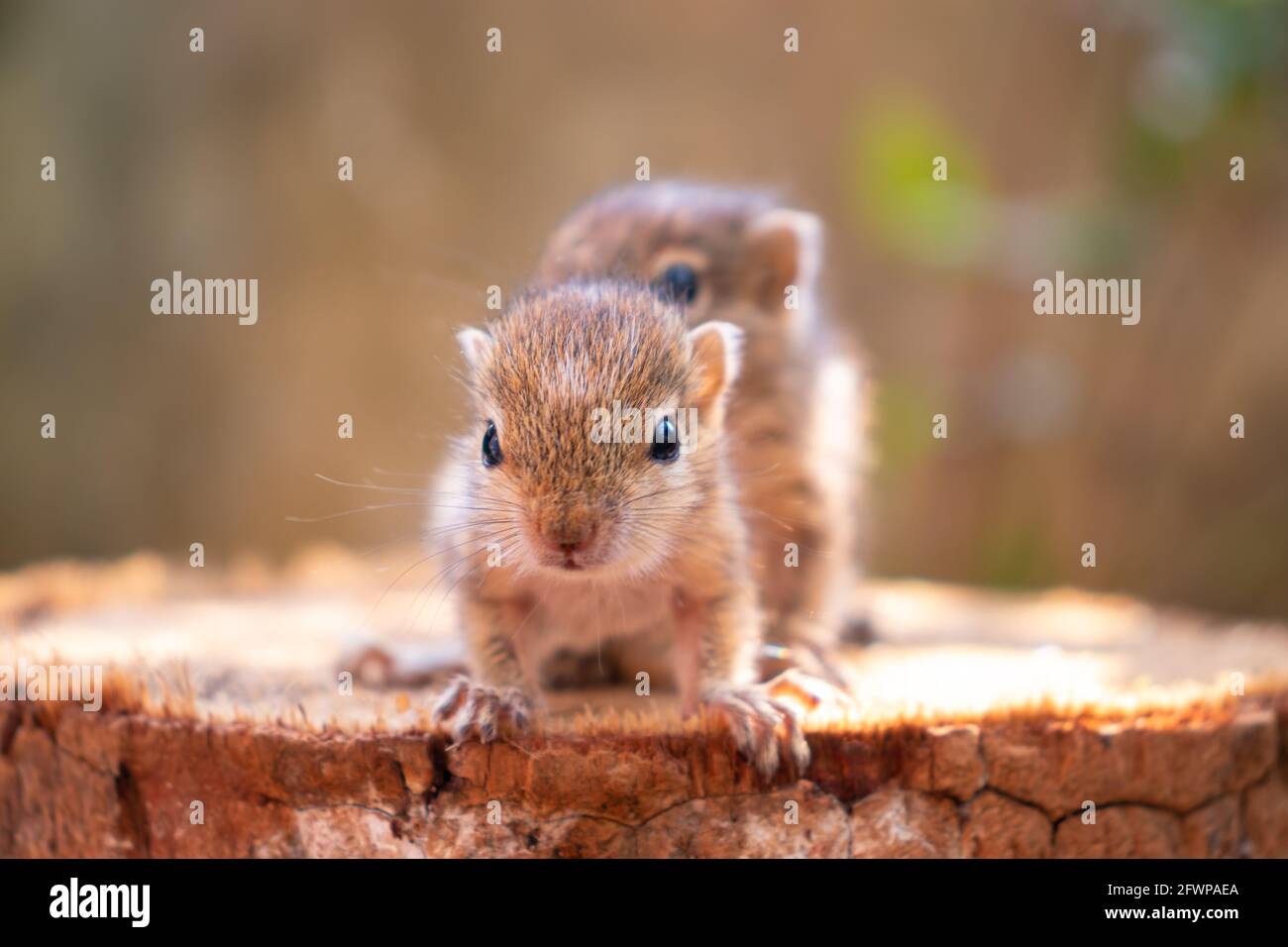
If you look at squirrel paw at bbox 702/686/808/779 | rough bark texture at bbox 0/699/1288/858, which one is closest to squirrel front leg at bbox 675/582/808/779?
squirrel paw at bbox 702/686/808/779

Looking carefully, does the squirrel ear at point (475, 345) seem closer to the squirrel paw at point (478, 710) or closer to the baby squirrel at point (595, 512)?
the baby squirrel at point (595, 512)

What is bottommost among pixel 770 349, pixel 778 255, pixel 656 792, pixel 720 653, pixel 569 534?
pixel 656 792

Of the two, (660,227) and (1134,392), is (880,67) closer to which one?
(1134,392)

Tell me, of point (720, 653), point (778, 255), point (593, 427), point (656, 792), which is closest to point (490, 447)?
point (593, 427)

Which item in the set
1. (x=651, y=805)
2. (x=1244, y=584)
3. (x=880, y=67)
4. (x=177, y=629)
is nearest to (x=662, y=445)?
(x=651, y=805)

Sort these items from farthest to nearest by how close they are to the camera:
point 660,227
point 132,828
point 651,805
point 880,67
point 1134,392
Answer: point 880,67, point 1134,392, point 660,227, point 132,828, point 651,805

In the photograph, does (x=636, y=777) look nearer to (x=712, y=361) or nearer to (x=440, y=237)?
(x=712, y=361)
